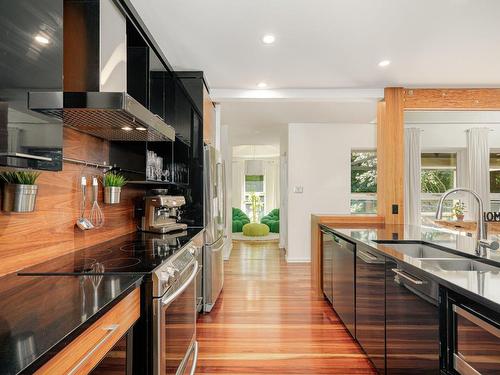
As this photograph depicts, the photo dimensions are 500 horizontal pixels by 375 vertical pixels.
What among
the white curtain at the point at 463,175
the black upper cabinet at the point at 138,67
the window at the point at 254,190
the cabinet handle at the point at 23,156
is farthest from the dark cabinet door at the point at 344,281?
the window at the point at 254,190

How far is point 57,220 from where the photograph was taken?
5.60 feet

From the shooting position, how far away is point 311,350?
7.84 feet

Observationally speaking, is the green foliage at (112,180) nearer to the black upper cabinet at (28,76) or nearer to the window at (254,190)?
the black upper cabinet at (28,76)

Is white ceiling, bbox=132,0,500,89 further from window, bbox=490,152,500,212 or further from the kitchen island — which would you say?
window, bbox=490,152,500,212

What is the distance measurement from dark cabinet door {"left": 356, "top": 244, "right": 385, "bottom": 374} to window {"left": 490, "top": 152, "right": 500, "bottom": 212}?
16.0 ft

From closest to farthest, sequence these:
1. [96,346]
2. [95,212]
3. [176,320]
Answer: [96,346] < [176,320] < [95,212]

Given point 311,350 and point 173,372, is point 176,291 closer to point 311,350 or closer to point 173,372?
point 173,372

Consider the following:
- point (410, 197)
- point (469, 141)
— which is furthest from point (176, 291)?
point (469, 141)

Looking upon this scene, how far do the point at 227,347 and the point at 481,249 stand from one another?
6.18ft

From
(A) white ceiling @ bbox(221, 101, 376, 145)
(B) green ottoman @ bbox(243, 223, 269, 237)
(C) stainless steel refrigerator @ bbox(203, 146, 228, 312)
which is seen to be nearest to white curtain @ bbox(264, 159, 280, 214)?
(B) green ottoman @ bbox(243, 223, 269, 237)

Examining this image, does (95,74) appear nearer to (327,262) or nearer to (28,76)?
(28,76)

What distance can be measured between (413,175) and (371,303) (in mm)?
4013

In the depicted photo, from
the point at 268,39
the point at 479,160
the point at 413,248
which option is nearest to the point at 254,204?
the point at 479,160

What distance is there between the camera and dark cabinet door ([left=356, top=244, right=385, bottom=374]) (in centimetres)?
190
